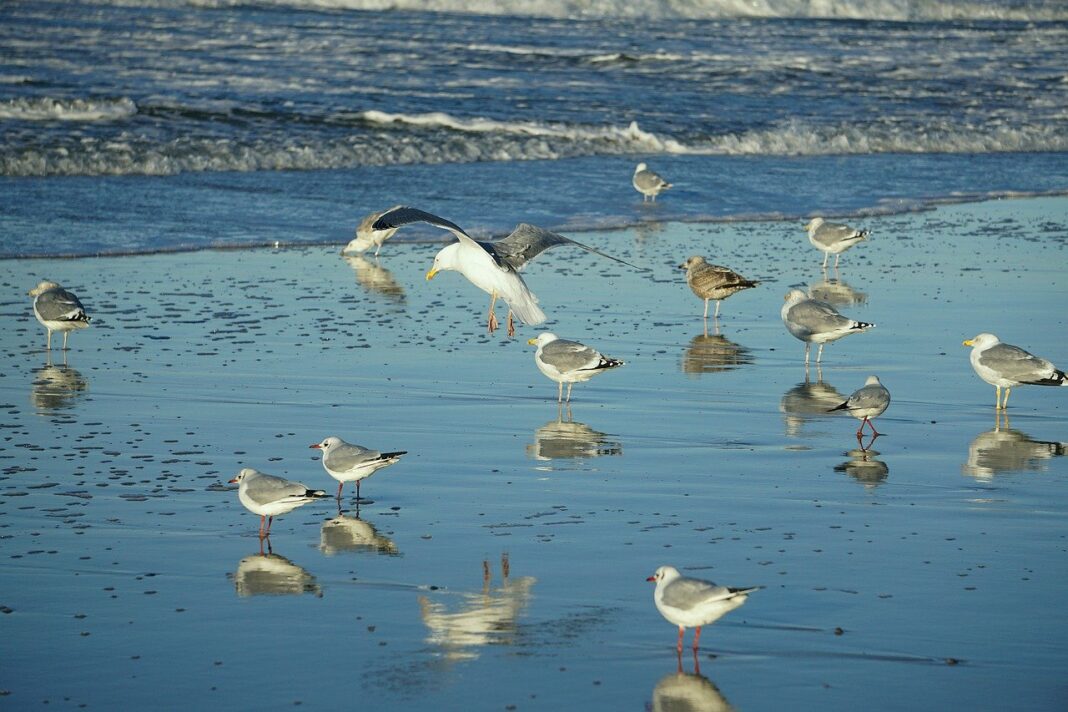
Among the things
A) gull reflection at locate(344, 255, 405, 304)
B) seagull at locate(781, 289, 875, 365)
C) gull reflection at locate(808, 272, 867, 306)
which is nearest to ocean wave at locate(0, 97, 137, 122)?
gull reflection at locate(344, 255, 405, 304)

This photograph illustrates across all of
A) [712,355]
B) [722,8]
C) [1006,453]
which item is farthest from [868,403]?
[722,8]

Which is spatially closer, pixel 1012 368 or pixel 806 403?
pixel 1012 368

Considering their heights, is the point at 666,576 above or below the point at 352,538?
above

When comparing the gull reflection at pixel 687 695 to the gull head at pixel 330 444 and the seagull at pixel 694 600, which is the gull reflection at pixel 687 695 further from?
the gull head at pixel 330 444

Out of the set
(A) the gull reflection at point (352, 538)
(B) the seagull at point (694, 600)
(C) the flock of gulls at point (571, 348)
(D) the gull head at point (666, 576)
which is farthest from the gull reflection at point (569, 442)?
(B) the seagull at point (694, 600)

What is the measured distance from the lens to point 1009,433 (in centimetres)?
1063

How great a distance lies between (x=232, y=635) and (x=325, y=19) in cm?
4552

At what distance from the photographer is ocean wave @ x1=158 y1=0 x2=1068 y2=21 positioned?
5816cm

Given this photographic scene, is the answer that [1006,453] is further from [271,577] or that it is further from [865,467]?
[271,577]

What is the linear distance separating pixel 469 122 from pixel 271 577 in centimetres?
2358

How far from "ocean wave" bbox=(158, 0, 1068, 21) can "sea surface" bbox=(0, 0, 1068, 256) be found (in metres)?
5.35

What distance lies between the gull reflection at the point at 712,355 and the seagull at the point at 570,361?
1.31m

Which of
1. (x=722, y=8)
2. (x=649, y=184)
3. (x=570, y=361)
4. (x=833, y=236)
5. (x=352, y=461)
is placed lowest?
(x=352, y=461)

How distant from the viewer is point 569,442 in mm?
10391
